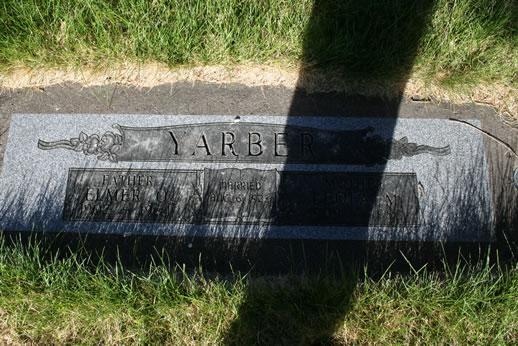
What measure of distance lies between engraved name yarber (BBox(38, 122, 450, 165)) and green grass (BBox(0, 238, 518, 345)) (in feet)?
2.87

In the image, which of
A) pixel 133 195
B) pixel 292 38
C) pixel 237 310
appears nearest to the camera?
pixel 237 310

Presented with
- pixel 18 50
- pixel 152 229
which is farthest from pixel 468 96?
pixel 18 50

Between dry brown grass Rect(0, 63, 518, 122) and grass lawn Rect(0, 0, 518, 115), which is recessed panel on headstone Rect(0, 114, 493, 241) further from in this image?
grass lawn Rect(0, 0, 518, 115)

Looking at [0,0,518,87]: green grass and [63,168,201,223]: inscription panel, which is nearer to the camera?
[63,168,201,223]: inscription panel

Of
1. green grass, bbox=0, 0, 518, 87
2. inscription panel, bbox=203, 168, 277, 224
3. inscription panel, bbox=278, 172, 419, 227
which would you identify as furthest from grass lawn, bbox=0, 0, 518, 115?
inscription panel, bbox=203, 168, 277, 224

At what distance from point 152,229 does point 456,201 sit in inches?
95.7

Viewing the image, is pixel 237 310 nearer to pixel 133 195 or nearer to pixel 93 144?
pixel 133 195

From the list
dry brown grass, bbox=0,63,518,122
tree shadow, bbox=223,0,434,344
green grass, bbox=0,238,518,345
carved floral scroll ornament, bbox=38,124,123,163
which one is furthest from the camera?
dry brown grass, bbox=0,63,518,122

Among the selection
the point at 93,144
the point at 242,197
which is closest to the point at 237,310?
the point at 242,197

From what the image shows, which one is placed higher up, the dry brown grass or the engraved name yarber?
the dry brown grass

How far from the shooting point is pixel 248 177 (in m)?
2.56

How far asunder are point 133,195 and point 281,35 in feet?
5.97

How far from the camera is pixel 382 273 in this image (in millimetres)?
2477

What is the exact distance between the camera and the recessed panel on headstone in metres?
2.50
